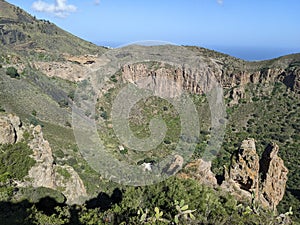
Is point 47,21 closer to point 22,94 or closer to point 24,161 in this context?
point 22,94

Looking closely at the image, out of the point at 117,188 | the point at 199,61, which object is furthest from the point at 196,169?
the point at 199,61

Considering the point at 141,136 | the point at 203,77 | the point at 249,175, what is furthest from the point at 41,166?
the point at 203,77

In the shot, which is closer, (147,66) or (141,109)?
(141,109)

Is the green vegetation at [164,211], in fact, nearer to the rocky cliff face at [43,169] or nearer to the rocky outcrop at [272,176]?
the rocky cliff face at [43,169]

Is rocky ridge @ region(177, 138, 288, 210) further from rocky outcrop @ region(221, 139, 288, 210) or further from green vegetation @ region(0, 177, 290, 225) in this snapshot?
green vegetation @ region(0, 177, 290, 225)

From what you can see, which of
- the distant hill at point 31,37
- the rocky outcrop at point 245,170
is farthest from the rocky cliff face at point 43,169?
the distant hill at point 31,37

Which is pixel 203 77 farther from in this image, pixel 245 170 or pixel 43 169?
pixel 43 169
